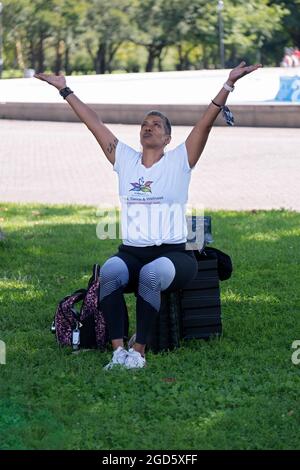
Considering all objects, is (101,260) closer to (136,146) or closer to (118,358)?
(118,358)

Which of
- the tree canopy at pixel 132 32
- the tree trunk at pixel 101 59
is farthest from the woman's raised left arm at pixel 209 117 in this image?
the tree trunk at pixel 101 59

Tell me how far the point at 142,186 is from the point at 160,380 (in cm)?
113

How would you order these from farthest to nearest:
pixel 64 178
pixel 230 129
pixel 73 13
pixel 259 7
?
pixel 259 7 → pixel 73 13 → pixel 230 129 → pixel 64 178

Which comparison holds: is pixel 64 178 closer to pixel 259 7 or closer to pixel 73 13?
pixel 73 13

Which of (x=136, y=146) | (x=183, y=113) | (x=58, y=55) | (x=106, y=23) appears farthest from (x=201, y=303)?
(x=58, y=55)

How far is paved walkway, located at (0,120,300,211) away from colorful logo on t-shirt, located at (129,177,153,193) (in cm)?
565

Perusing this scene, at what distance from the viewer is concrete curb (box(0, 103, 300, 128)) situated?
1964cm

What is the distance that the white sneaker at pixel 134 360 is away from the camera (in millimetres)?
5391

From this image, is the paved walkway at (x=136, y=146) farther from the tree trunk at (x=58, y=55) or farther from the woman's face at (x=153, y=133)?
the tree trunk at (x=58, y=55)

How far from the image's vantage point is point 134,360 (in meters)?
5.40

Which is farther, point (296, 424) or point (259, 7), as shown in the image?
point (259, 7)

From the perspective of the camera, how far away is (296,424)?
4605 millimetres

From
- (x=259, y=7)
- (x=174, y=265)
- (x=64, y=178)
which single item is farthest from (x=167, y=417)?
(x=259, y=7)
